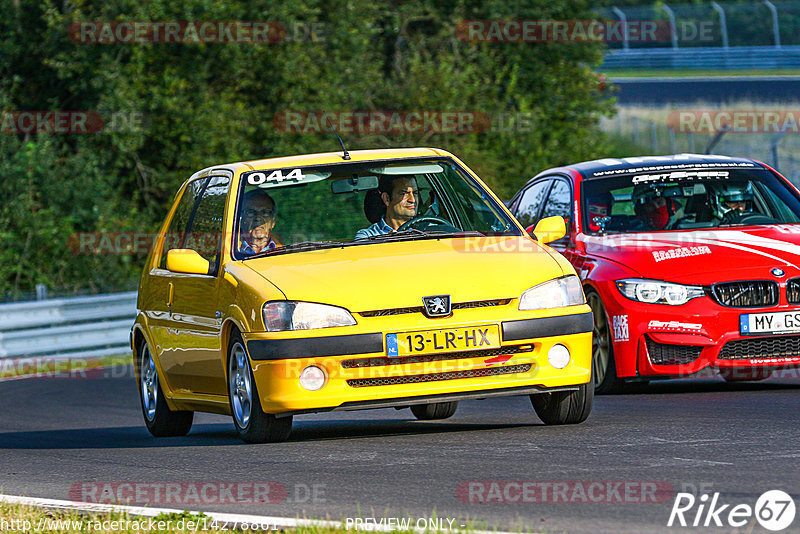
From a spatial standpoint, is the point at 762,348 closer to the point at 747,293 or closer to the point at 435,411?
the point at 747,293

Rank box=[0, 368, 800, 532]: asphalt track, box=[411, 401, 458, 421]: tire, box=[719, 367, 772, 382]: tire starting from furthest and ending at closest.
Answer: box=[719, 367, 772, 382]: tire, box=[411, 401, 458, 421]: tire, box=[0, 368, 800, 532]: asphalt track

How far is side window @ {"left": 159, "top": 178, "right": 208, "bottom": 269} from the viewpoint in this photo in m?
9.98

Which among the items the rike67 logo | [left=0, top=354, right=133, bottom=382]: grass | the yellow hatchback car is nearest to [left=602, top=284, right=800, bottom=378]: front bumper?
the yellow hatchback car

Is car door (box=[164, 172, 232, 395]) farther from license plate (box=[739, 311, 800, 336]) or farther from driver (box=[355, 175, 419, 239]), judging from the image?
license plate (box=[739, 311, 800, 336])

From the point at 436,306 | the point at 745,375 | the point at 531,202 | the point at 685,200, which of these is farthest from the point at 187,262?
the point at 745,375

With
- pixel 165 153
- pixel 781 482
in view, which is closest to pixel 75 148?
pixel 165 153

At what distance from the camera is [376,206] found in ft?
31.0

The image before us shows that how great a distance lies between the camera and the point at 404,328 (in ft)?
25.3

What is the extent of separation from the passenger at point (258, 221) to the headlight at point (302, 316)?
108cm

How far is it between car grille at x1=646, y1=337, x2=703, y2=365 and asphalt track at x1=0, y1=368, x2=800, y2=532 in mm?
263

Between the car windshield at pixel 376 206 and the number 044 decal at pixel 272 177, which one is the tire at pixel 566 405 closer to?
the car windshield at pixel 376 206

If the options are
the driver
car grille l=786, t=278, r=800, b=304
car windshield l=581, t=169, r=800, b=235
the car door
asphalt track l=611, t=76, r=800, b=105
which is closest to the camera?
the car door

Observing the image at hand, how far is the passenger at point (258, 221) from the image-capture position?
29.3ft

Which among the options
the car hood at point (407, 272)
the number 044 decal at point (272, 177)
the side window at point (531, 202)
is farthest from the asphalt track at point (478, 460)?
the side window at point (531, 202)
